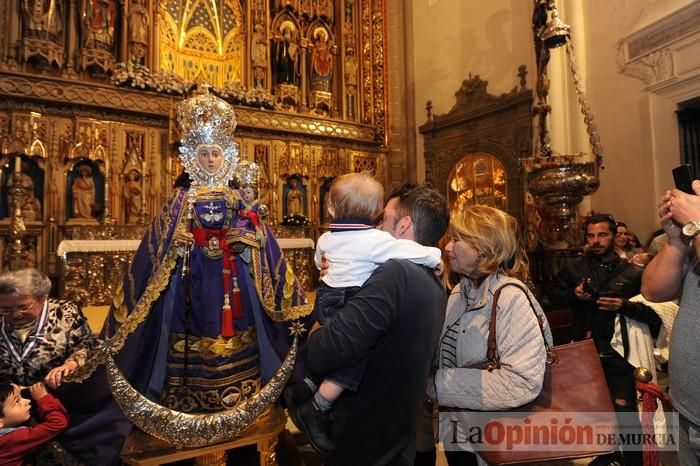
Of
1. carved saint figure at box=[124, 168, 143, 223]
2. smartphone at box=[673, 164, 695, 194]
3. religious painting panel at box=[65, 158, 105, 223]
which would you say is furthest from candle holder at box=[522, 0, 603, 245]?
religious painting panel at box=[65, 158, 105, 223]

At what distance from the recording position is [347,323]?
4.67 ft

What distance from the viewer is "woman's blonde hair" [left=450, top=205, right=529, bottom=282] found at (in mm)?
1896

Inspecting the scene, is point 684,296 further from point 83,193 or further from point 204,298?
point 83,193

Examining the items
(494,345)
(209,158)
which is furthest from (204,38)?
(494,345)

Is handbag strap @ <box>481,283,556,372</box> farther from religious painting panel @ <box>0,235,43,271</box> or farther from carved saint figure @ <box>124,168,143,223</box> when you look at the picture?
Answer: carved saint figure @ <box>124,168,143,223</box>

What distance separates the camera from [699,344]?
153 centimetres

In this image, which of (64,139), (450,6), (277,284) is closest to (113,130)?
(64,139)

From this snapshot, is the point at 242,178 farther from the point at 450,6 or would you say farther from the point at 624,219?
the point at 450,6

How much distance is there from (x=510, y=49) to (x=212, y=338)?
7.91 meters

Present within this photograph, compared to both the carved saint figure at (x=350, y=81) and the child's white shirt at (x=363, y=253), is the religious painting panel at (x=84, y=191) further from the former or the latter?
the child's white shirt at (x=363, y=253)

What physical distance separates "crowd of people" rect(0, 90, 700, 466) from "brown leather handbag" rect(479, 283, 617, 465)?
0.21ft

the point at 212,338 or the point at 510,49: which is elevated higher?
the point at 510,49

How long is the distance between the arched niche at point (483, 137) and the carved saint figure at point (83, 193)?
614cm

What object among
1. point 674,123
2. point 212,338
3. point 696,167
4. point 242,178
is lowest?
point 212,338
